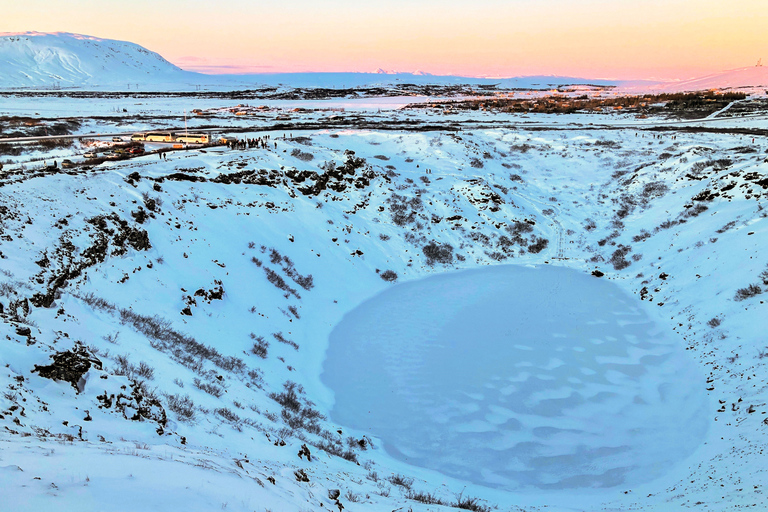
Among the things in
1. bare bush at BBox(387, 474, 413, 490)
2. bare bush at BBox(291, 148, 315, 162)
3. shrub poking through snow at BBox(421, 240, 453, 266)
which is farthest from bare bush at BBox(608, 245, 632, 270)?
bare bush at BBox(291, 148, 315, 162)

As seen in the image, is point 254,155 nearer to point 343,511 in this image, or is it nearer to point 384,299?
point 384,299

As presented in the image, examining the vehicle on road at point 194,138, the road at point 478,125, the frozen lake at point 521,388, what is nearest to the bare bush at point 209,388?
the frozen lake at point 521,388

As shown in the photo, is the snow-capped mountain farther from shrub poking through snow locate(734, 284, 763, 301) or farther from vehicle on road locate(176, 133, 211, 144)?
shrub poking through snow locate(734, 284, 763, 301)

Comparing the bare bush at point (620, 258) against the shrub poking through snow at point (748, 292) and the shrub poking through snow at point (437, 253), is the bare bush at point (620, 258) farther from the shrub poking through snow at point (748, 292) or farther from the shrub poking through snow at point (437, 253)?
the shrub poking through snow at point (437, 253)

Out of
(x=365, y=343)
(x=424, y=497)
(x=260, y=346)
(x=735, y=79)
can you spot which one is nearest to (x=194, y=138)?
(x=260, y=346)

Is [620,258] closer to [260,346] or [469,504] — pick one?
[260,346]

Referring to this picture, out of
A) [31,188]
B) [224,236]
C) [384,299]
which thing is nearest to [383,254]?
[384,299]

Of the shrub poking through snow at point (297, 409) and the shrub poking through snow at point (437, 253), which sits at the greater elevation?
the shrub poking through snow at point (437, 253)
